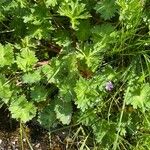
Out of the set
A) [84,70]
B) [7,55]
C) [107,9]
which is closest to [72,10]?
[107,9]

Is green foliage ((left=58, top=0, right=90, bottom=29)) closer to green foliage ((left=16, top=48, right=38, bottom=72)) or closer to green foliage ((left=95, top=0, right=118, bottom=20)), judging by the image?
green foliage ((left=95, top=0, right=118, bottom=20))

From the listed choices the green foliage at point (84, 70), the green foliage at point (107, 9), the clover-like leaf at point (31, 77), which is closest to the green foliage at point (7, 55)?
the green foliage at point (84, 70)

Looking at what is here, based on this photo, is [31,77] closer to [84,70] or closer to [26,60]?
[26,60]

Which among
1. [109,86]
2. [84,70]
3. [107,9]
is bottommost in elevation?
[109,86]

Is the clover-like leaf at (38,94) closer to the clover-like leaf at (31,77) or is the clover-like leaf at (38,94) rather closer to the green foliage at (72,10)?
the clover-like leaf at (31,77)

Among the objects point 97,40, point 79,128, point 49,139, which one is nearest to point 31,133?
point 49,139

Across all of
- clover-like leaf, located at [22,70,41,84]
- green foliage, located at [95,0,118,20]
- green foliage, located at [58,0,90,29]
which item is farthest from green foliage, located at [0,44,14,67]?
green foliage, located at [95,0,118,20]

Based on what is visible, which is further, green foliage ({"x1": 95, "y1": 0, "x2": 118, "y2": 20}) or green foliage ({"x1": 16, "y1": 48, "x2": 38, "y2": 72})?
green foliage ({"x1": 16, "y1": 48, "x2": 38, "y2": 72})

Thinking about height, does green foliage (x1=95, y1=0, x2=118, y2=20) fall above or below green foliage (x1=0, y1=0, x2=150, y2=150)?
above

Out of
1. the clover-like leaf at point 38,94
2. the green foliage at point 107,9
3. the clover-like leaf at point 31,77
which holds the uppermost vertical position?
the green foliage at point 107,9
